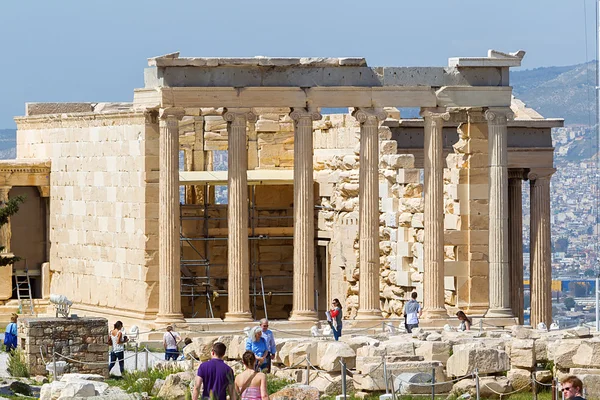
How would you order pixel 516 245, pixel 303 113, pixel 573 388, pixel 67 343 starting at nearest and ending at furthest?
pixel 573 388
pixel 67 343
pixel 303 113
pixel 516 245

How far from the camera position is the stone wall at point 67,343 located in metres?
38.8

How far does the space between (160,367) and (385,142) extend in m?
14.5

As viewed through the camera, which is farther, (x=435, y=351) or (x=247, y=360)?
(x=435, y=351)

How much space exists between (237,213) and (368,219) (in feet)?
9.62

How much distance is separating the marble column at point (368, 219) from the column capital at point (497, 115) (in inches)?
97.2

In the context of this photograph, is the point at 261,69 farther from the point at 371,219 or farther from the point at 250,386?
the point at 250,386

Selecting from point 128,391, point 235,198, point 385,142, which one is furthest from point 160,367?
point 385,142

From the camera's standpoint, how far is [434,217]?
47219 mm

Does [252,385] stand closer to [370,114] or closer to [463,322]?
[463,322]

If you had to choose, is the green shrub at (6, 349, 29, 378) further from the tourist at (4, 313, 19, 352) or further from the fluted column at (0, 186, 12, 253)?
the fluted column at (0, 186, 12, 253)

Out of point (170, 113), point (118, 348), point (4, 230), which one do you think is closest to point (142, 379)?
point (118, 348)

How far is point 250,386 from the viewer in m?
27.8

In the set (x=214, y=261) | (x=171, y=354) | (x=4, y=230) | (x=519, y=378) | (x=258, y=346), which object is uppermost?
(x=4, y=230)

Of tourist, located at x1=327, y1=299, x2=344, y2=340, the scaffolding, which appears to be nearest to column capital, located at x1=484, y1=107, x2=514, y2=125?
tourist, located at x1=327, y1=299, x2=344, y2=340
